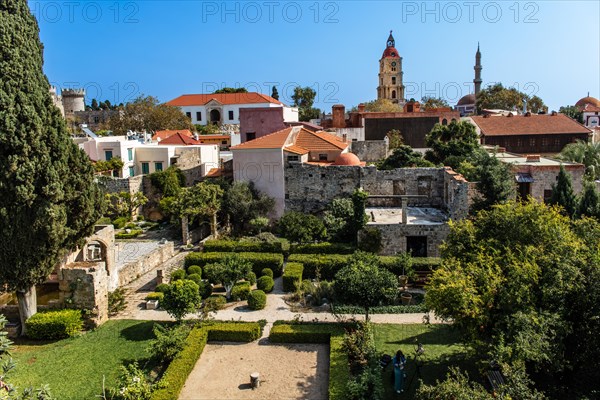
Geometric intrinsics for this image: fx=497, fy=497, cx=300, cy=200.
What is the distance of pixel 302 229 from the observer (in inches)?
1140

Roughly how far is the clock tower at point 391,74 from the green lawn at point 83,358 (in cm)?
8450

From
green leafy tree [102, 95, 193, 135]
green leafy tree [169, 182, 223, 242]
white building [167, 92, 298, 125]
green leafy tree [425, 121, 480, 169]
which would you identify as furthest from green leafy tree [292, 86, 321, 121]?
green leafy tree [169, 182, 223, 242]

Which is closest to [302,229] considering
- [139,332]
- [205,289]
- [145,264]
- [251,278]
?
[251,278]

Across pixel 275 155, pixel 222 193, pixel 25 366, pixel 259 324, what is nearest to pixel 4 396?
pixel 25 366

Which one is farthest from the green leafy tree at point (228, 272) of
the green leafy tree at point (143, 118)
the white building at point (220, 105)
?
the white building at point (220, 105)

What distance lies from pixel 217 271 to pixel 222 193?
11.3m

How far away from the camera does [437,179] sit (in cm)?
3522

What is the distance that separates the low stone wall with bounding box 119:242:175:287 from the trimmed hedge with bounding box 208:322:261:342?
A: 819 centimetres

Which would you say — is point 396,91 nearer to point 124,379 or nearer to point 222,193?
point 222,193

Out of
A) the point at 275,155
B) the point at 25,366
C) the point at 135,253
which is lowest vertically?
the point at 25,366

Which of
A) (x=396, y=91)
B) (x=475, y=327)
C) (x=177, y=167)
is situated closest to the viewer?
(x=475, y=327)

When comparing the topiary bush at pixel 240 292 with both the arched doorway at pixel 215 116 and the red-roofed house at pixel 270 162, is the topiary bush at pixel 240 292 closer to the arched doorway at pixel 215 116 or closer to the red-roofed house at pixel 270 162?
the red-roofed house at pixel 270 162

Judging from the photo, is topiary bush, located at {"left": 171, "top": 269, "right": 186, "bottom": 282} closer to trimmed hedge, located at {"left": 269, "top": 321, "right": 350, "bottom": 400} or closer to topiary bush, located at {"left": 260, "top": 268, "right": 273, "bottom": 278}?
topiary bush, located at {"left": 260, "top": 268, "right": 273, "bottom": 278}

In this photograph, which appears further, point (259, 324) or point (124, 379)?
point (259, 324)
